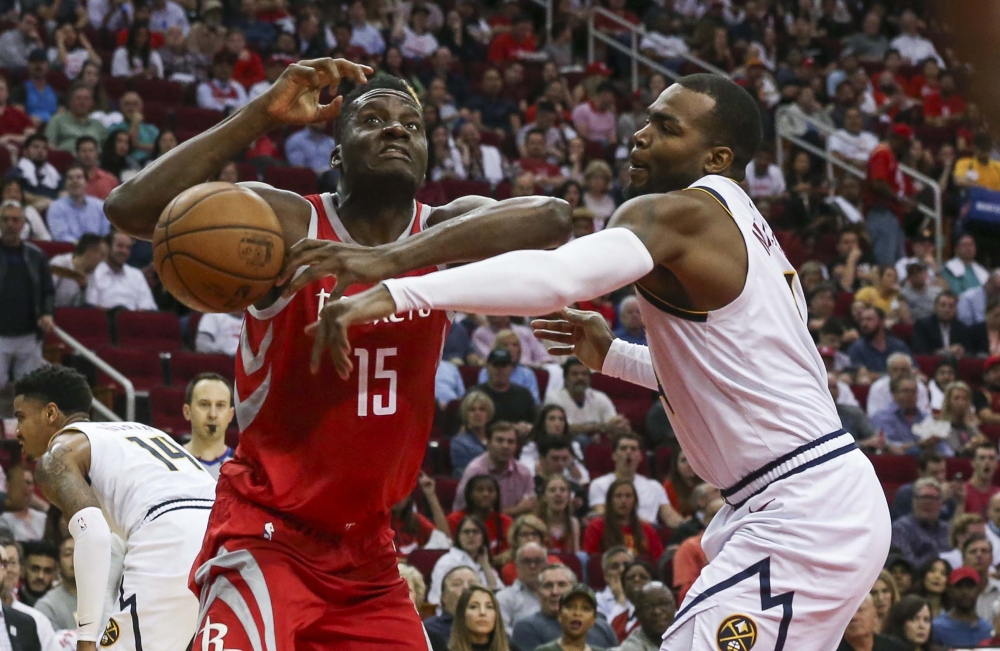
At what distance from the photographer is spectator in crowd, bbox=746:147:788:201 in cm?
1692

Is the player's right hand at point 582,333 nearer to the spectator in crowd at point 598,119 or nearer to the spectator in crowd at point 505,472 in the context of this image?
the spectator in crowd at point 505,472

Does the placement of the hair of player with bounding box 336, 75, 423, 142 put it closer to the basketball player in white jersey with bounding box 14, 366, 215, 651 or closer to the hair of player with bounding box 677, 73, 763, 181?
the hair of player with bounding box 677, 73, 763, 181

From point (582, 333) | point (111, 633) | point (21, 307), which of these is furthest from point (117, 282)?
point (582, 333)

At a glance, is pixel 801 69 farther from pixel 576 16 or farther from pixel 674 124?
pixel 674 124

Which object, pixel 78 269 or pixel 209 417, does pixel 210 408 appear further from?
pixel 78 269

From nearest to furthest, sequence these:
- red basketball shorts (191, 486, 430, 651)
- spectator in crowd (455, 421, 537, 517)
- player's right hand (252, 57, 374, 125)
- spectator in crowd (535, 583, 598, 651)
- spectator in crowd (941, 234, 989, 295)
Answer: red basketball shorts (191, 486, 430, 651) < player's right hand (252, 57, 374, 125) < spectator in crowd (535, 583, 598, 651) < spectator in crowd (455, 421, 537, 517) < spectator in crowd (941, 234, 989, 295)

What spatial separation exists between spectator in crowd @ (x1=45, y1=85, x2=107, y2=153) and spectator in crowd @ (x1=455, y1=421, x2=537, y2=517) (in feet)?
18.9

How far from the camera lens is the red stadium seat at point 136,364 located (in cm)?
1130

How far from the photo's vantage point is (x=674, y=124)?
13.0ft

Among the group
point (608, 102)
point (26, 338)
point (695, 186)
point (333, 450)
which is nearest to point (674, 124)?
point (695, 186)

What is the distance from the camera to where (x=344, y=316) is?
126 inches

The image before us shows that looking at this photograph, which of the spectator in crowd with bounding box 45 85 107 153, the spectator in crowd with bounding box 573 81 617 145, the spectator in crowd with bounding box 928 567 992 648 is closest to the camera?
the spectator in crowd with bounding box 928 567 992 648

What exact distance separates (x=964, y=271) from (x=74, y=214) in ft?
33.3

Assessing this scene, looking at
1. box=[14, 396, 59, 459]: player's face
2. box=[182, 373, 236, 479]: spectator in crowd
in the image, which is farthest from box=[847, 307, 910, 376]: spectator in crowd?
box=[14, 396, 59, 459]: player's face
